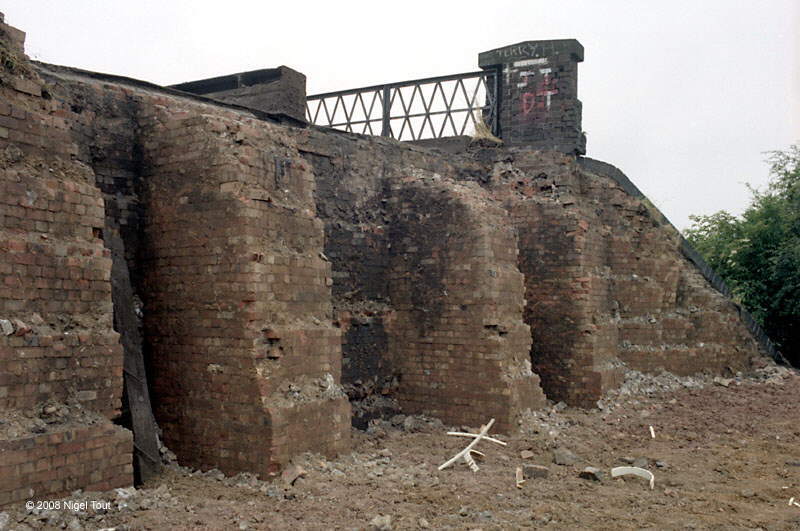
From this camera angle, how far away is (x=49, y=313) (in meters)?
5.39

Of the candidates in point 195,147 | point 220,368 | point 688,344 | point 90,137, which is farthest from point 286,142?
point 688,344

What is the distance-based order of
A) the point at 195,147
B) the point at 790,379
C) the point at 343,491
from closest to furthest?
1. the point at 343,491
2. the point at 195,147
3. the point at 790,379

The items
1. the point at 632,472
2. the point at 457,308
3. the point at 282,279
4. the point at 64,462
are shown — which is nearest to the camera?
the point at 64,462

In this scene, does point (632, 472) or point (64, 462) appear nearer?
point (64, 462)

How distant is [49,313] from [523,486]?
4.40 meters

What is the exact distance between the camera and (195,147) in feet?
22.8

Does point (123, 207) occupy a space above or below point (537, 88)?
below

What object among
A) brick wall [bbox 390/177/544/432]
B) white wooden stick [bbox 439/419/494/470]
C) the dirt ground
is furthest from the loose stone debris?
brick wall [bbox 390/177/544/432]

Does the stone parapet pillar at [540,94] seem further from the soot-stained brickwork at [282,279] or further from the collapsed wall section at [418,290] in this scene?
the collapsed wall section at [418,290]

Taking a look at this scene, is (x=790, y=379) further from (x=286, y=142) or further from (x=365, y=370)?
(x=286, y=142)

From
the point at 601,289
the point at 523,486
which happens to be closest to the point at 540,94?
the point at 601,289

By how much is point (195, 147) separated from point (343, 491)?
11.0ft

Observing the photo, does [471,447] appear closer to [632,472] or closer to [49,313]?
[632,472]

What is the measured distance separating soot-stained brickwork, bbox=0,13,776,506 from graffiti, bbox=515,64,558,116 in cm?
4
